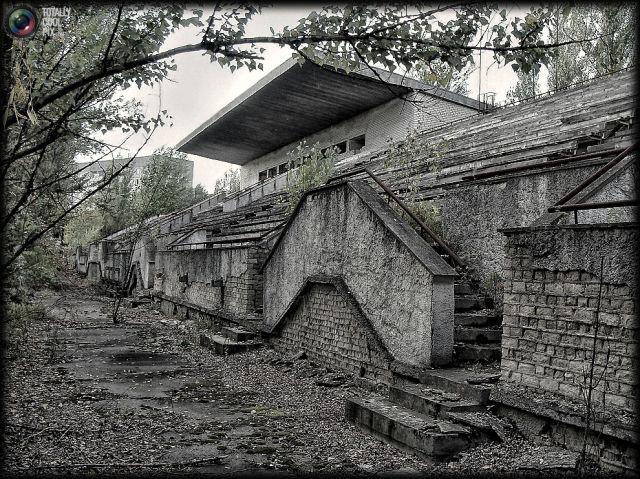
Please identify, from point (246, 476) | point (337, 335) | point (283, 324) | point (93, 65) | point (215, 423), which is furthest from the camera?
point (283, 324)

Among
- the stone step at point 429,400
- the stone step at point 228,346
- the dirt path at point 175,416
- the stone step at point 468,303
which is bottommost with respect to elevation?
the dirt path at point 175,416

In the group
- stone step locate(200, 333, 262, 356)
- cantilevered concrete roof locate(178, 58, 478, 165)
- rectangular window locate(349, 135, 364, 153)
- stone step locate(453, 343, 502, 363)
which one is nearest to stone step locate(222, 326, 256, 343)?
stone step locate(200, 333, 262, 356)

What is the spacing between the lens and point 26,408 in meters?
6.08

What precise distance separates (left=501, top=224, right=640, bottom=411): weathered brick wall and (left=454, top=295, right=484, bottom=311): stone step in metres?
1.82

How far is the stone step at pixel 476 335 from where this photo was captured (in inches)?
247

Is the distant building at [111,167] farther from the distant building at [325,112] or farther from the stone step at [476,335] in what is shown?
the distant building at [325,112]

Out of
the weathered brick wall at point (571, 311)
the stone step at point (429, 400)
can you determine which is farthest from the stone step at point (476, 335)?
the weathered brick wall at point (571, 311)

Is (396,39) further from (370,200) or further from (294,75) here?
(294,75)

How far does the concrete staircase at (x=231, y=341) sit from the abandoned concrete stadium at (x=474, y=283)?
53mm

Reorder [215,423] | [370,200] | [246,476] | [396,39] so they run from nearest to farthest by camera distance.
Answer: [396,39], [246,476], [215,423], [370,200]

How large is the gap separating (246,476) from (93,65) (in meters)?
3.51

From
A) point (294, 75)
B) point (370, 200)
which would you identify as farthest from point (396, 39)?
point (294, 75)

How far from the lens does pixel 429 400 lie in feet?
16.9

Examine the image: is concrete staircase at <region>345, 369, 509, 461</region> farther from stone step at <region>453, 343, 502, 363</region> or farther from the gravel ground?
stone step at <region>453, 343, 502, 363</region>
